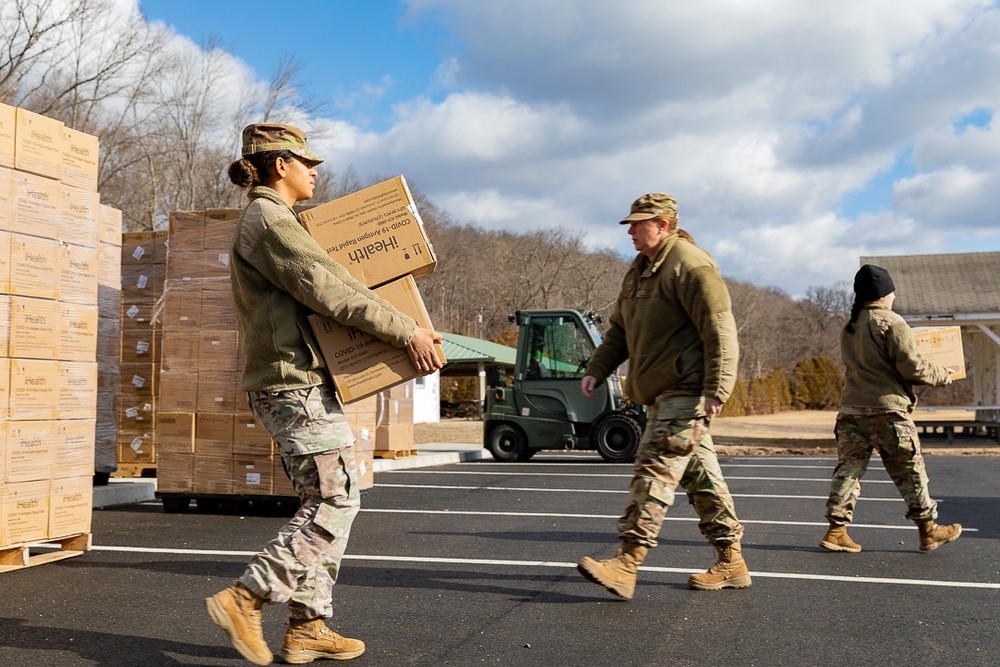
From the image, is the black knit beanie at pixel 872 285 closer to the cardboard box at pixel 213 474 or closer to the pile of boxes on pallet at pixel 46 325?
the pile of boxes on pallet at pixel 46 325

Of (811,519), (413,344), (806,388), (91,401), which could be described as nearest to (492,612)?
(413,344)

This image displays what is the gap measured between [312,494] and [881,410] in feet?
14.4

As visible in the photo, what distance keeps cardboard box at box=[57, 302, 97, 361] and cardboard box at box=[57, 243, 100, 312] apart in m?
0.05

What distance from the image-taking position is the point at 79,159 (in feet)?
20.1

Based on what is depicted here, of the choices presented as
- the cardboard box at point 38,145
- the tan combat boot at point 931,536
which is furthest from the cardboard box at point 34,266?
the tan combat boot at point 931,536

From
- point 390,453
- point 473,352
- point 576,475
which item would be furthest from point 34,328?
point 473,352

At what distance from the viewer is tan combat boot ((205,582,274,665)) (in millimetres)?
3598

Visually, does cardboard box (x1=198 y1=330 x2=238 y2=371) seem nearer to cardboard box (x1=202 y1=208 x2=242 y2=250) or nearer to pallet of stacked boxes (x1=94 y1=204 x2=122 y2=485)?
cardboard box (x1=202 y1=208 x2=242 y2=250)

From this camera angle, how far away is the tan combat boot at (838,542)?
6.66m

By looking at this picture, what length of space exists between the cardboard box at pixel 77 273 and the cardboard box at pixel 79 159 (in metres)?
0.41

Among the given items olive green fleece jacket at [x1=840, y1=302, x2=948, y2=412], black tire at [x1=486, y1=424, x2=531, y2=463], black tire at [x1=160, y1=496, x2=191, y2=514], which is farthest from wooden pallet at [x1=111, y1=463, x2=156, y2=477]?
olive green fleece jacket at [x1=840, y1=302, x2=948, y2=412]

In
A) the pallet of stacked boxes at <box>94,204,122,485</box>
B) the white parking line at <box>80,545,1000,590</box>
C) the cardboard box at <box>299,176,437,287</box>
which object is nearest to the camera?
the cardboard box at <box>299,176,437,287</box>

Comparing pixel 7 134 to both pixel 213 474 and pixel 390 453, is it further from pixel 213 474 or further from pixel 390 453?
pixel 390 453

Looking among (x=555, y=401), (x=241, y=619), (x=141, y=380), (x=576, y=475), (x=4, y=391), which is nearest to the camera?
(x=241, y=619)
